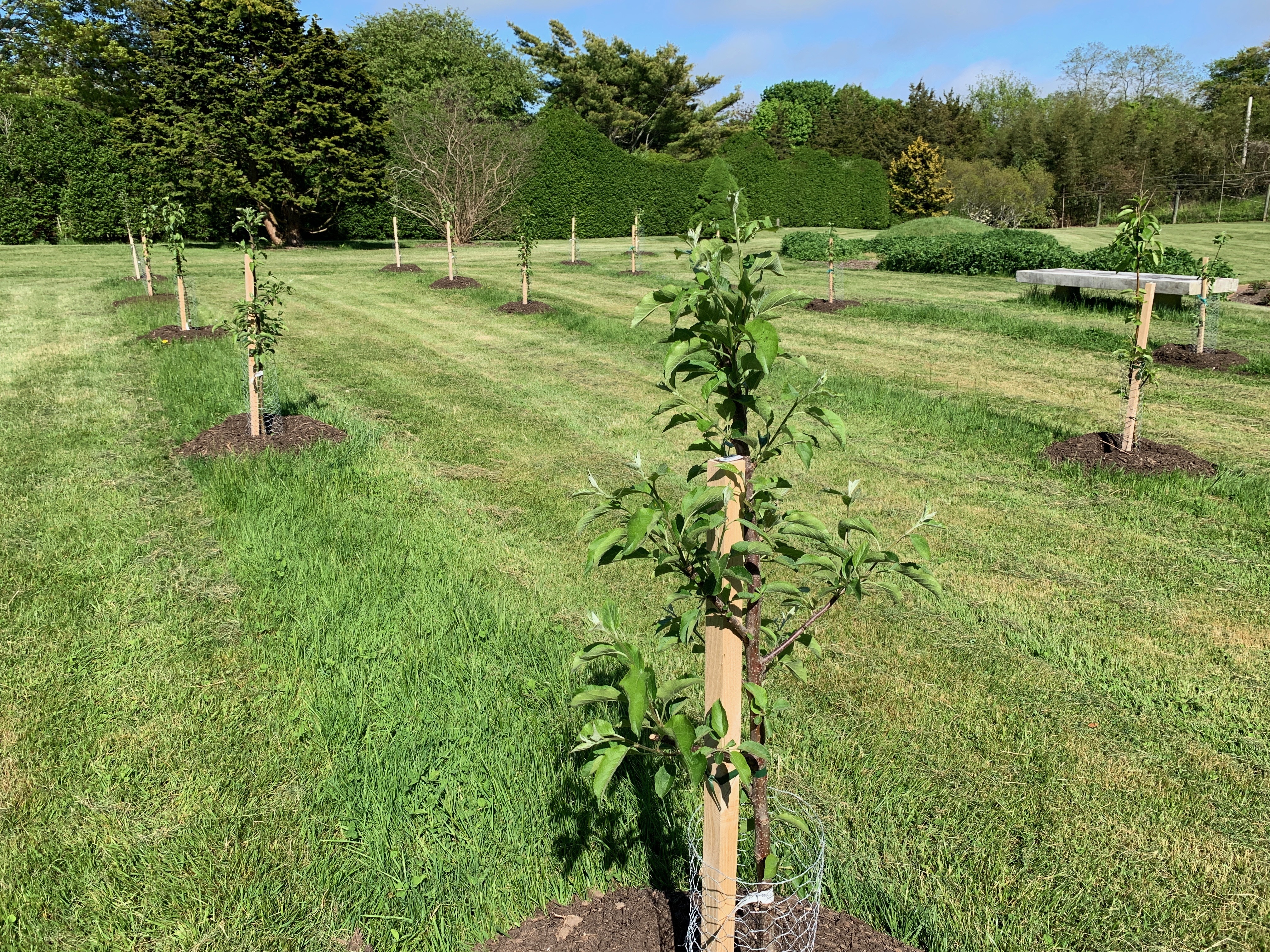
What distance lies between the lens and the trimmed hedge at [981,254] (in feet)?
57.5

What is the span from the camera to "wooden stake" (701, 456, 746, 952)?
1.76 metres

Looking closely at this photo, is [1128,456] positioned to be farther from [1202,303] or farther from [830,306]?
[830,306]

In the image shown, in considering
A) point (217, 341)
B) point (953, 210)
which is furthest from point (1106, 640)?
point (953, 210)

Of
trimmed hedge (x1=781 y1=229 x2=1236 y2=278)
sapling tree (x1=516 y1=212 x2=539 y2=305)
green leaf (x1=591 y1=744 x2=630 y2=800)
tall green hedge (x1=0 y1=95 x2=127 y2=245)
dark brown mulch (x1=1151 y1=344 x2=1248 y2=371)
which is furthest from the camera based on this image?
tall green hedge (x1=0 y1=95 x2=127 y2=245)

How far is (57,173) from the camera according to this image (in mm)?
22406

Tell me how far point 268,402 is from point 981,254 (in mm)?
16830

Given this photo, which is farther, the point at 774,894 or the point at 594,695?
the point at 774,894

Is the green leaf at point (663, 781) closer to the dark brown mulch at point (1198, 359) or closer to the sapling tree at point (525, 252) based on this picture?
the dark brown mulch at point (1198, 359)

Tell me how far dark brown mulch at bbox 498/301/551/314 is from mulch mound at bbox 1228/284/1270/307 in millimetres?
11189

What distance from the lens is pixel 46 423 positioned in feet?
22.9

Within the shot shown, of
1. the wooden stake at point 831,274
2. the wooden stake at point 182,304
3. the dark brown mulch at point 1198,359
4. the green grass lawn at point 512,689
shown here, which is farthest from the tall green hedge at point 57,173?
the dark brown mulch at point 1198,359

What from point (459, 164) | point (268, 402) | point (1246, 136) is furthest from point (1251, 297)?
point (1246, 136)

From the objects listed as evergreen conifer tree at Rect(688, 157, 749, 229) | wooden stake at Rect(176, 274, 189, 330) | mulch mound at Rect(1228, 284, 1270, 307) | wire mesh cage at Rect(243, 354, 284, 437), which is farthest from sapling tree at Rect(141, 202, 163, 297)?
evergreen conifer tree at Rect(688, 157, 749, 229)

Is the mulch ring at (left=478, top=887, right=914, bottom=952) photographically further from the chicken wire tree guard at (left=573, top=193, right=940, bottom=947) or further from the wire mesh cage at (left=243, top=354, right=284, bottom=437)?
the wire mesh cage at (left=243, top=354, right=284, bottom=437)
